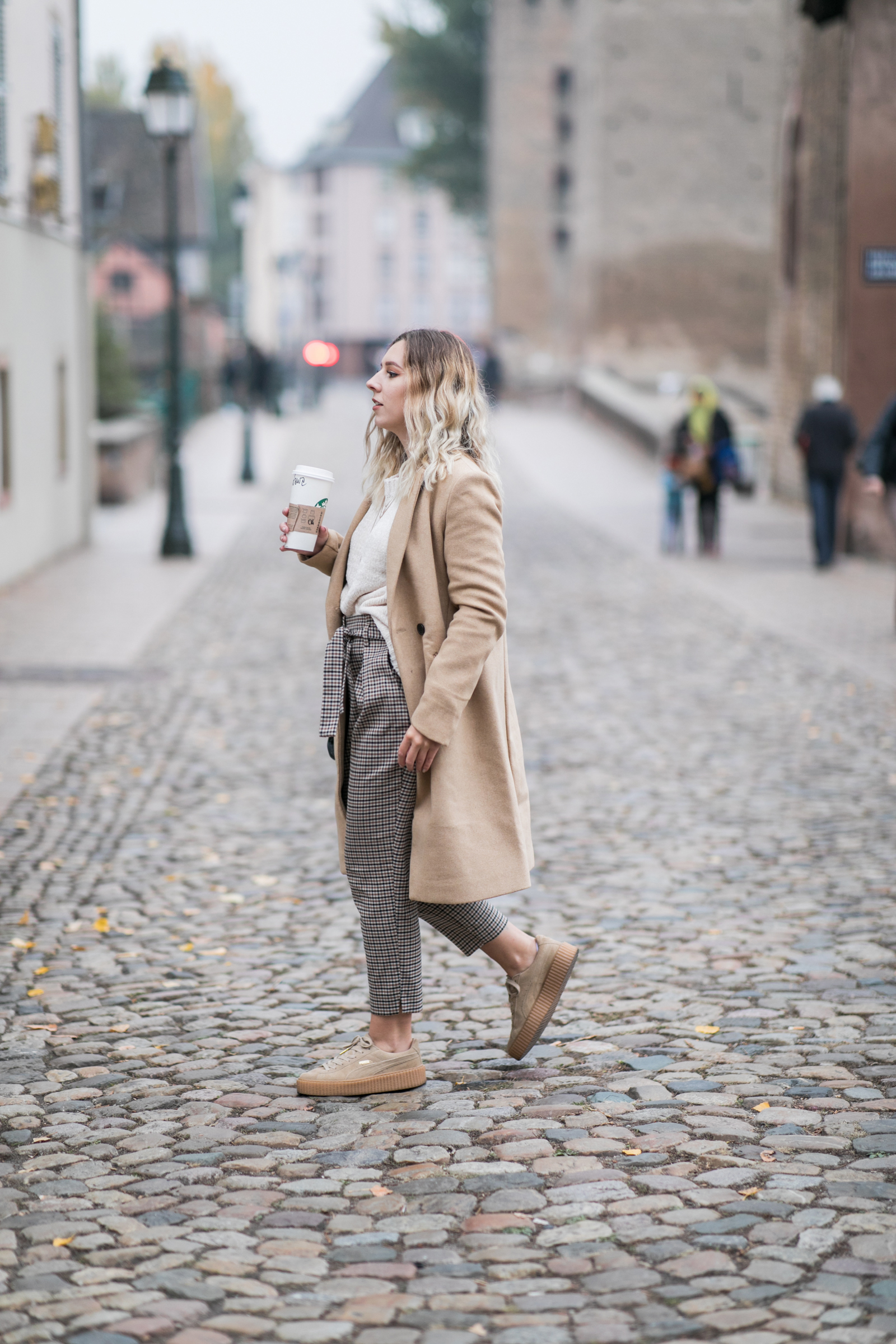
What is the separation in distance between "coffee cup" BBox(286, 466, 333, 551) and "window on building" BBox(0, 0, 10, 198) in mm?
12397

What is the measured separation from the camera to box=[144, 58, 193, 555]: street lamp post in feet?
57.4

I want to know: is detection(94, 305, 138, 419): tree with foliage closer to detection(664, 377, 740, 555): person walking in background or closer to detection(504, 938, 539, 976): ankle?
detection(664, 377, 740, 555): person walking in background

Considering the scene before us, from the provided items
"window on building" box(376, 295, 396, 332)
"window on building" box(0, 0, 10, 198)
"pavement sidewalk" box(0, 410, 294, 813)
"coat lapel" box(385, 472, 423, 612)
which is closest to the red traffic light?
"pavement sidewalk" box(0, 410, 294, 813)

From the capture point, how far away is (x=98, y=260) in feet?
196

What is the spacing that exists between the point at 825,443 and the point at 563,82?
3732 cm

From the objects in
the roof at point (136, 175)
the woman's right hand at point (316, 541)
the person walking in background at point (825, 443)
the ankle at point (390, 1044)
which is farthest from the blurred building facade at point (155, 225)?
the ankle at point (390, 1044)

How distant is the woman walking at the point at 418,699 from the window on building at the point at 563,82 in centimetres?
4887

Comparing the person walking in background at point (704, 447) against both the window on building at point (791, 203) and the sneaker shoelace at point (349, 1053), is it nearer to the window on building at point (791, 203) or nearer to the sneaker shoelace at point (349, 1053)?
the window on building at point (791, 203)

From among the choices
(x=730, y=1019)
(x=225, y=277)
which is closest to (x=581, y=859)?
(x=730, y=1019)

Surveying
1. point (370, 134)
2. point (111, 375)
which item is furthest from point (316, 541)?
point (370, 134)

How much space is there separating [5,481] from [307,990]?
1186 centimetres

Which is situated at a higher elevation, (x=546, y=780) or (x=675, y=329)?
(x=675, y=329)

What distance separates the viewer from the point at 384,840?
434 cm

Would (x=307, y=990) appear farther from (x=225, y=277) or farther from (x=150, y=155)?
(x=225, y=277)
